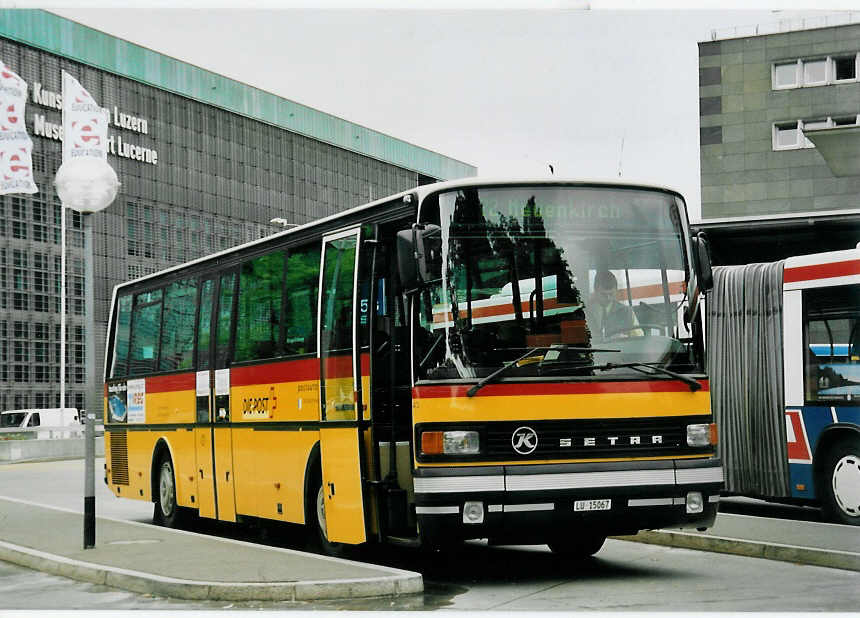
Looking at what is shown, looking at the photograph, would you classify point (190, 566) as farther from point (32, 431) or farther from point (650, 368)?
point (32, 431)

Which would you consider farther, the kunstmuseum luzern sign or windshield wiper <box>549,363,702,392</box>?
the kunstmuseum luzern sign

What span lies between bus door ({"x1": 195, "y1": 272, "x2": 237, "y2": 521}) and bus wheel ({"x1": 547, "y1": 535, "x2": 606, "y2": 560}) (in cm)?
411

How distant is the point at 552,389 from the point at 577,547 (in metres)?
3.02

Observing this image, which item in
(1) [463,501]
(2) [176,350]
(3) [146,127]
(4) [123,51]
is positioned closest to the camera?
(1) [463,501]

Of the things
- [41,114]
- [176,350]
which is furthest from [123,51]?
[41,114]

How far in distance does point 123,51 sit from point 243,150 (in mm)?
22105

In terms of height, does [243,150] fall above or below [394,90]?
above

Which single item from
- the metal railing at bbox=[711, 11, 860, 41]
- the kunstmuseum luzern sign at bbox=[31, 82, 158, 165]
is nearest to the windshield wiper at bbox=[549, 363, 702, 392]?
the metal railing at bbox=[711, 11, 860, 41]

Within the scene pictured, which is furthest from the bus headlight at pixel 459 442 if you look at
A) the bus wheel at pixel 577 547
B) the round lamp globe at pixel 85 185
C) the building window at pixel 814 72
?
the building window at pixel 814 72

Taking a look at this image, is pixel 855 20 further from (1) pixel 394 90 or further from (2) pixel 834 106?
(1) pixel 394 90

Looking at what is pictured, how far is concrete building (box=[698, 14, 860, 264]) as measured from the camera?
1521 inches

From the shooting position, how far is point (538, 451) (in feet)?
33.2

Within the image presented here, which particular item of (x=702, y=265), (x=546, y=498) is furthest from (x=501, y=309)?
(x=702, y=265)

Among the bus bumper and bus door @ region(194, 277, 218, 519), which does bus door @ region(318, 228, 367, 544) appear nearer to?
the bus bumper
